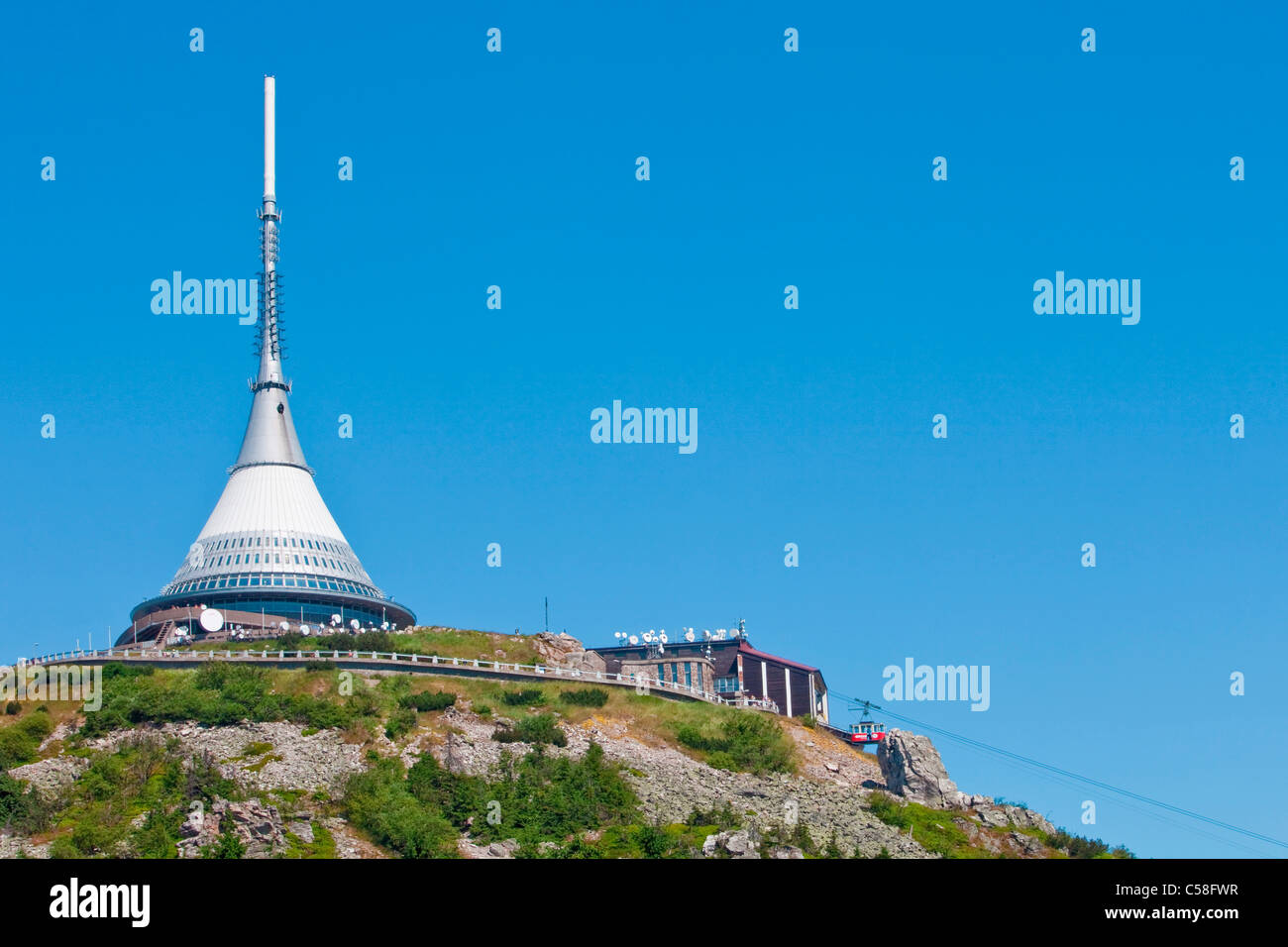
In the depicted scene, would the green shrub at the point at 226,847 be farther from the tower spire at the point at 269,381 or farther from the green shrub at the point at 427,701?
the tower spire at the point at 269,381

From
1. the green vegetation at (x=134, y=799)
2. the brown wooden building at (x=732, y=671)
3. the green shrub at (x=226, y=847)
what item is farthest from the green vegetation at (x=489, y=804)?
the brown wooden building at (x=732, y=671)

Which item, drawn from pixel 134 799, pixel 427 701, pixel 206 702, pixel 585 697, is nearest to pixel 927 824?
pixel 585 697

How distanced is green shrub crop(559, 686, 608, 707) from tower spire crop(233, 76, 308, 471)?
133 feet

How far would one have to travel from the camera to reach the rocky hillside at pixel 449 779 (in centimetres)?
7181

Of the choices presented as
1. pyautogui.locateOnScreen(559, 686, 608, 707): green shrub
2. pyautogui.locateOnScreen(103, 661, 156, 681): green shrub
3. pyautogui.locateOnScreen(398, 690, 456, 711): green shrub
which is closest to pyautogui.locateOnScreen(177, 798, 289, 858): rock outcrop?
pyautogui.locateOnScreen(398, 690, 456, 711): green shrub

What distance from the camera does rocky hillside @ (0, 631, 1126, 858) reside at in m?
71.8

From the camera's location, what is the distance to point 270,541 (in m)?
116

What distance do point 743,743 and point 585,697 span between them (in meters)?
9.26

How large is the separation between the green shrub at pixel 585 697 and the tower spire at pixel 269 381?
40399 millimetres
